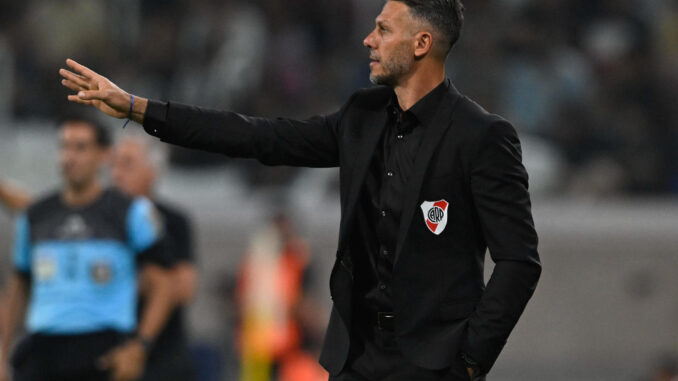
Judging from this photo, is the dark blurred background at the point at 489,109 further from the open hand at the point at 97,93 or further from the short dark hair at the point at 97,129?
the open hand at the point at 97,93

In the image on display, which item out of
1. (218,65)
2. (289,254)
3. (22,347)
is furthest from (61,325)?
(218,65)

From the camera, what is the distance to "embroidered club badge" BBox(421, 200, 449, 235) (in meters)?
4.22

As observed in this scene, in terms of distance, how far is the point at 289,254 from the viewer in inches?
435

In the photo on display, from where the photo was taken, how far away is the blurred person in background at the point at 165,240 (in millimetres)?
7594

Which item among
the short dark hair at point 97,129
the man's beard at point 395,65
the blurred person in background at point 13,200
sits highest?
the man's beard at point 395,65

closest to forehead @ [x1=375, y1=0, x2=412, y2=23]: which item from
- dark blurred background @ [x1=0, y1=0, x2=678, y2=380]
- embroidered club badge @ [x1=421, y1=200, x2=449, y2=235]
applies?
embroidered club badge @ [x1=421, y1=200, x2=449, y2=235]

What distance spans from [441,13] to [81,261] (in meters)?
3.00

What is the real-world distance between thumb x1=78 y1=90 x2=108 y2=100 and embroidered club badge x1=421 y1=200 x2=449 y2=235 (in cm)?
104

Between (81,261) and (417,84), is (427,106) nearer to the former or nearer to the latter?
(417,84)

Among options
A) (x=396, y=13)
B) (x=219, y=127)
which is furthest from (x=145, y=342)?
(x=396, y=13)

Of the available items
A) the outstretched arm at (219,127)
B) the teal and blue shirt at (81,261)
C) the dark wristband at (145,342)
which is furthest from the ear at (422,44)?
the dark wristband at (145,342)

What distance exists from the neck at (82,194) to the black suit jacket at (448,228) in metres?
2.58

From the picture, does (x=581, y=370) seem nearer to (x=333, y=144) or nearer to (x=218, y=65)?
(x=218, y=65)

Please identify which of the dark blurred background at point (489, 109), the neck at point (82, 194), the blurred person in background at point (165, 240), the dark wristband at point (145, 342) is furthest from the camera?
the dark blurred background at point (489, 109)
